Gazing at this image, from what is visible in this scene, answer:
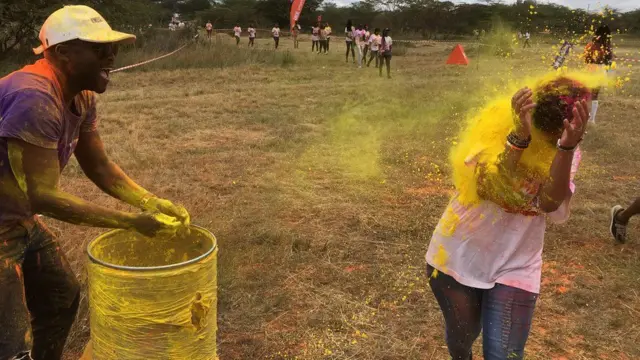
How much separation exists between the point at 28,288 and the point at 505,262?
195 cm

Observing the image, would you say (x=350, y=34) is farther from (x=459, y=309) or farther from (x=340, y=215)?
(x=459, y=309)

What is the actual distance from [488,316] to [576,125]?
2.70ft

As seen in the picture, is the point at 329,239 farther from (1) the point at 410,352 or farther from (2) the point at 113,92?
(2) the point at 113,92

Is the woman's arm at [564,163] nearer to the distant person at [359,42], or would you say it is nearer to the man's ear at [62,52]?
the man's ear at [62,52]

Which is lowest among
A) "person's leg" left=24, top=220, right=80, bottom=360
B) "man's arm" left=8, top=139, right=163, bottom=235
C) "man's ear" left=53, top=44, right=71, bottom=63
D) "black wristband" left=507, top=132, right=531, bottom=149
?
"person's leg" left=24, top=220, right=80, bottom=360

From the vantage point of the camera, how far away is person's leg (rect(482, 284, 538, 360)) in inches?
80.5

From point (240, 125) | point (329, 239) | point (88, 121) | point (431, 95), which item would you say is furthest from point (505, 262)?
point (431, 95)

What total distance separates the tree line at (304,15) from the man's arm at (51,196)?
7.37ft

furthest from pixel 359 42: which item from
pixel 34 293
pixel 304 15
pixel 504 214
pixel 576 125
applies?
pixel 304 15

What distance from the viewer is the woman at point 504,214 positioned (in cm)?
191

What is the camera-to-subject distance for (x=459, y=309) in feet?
7.10

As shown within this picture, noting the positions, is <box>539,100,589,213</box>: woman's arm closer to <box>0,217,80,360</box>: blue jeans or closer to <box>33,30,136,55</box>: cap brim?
<box>33,30,136,55</box>: cap brim

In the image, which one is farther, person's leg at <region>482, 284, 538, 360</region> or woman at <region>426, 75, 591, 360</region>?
person's leg at <region>482, 284, 538, 360</region>

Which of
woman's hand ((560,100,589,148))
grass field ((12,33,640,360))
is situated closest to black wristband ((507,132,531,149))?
woman's hand ((560,100,589,148))
